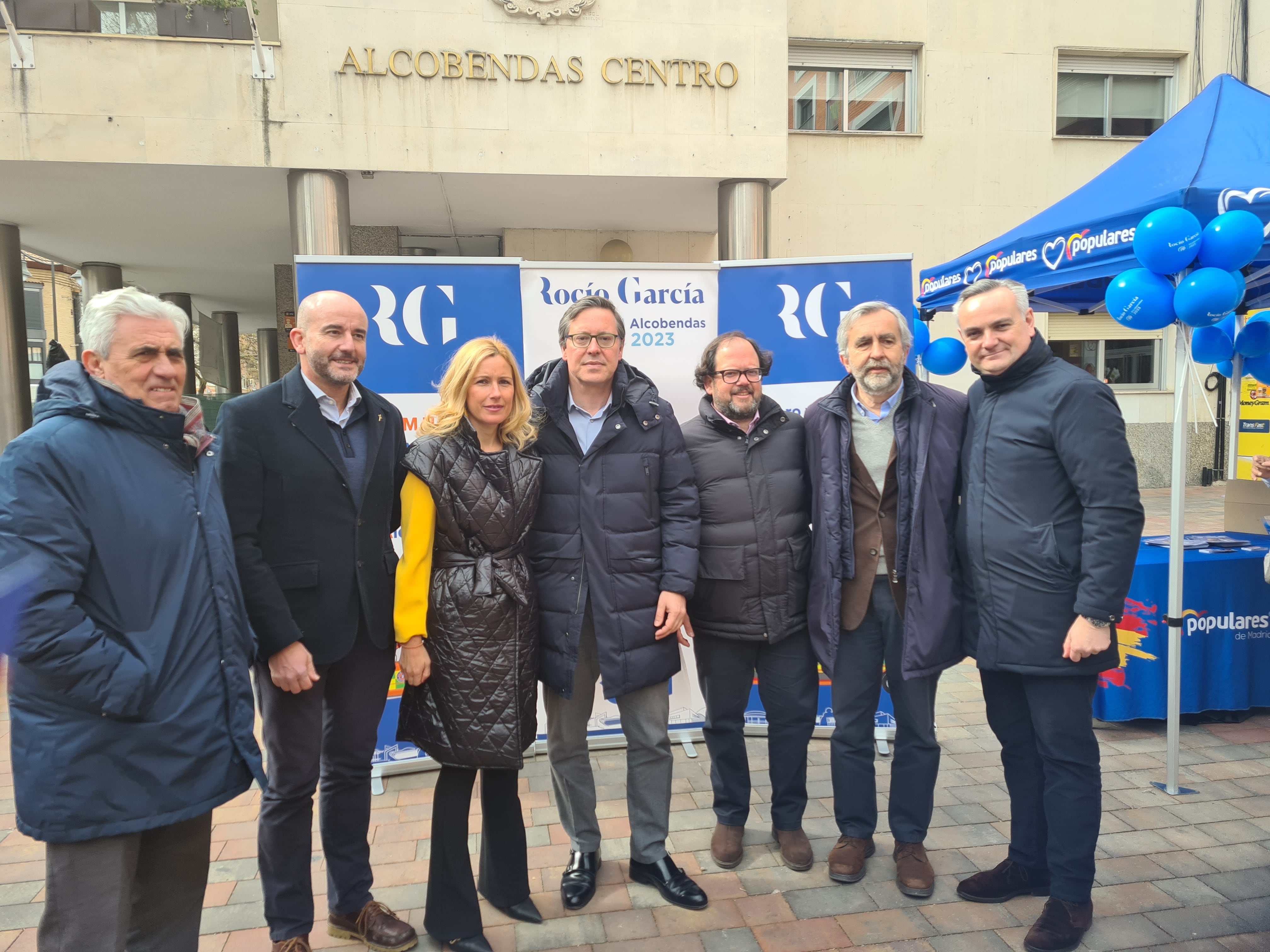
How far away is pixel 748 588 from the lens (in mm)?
2949

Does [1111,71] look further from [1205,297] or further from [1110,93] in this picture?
[1205,297]

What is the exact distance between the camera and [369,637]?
2.48m

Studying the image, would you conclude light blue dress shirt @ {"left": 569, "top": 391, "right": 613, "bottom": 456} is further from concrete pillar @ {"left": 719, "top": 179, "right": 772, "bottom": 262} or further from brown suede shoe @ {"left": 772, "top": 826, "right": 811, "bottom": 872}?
concrete pillar @ {"left": 719, "top": 179, "right": 772, "bottom": 262}

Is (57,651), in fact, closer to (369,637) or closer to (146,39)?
(369,637)

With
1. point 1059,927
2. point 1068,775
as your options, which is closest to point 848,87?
point 1068,775

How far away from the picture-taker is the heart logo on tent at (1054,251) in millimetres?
4391

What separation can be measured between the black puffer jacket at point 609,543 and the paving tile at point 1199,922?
5.80 feet

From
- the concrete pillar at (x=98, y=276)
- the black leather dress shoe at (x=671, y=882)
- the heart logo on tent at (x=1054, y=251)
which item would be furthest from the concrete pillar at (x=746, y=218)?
the concrete pillar at (x=98, y=276)

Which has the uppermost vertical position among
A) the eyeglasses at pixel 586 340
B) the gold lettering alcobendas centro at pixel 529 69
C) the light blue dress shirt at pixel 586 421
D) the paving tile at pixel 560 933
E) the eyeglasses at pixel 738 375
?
the gold lettering alcobendas centro at pixel 529 69

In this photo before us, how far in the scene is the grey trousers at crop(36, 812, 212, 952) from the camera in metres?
1.78

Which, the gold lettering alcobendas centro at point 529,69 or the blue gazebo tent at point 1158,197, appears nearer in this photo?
the blue gazebo tent at point 1158,197

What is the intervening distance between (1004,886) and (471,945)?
70.3 inches

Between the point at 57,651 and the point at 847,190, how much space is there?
37.8 ft

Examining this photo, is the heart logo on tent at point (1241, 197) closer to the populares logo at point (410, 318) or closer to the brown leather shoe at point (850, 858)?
the brown leather shoe at point (850, 858)
